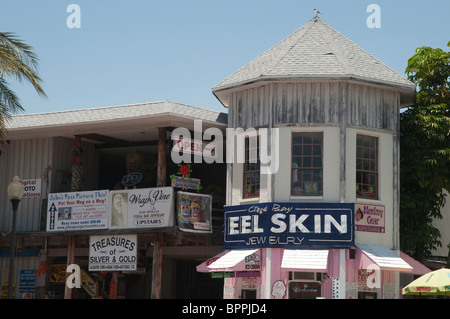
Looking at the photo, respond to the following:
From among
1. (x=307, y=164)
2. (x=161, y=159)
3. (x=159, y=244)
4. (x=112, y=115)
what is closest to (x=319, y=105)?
(x=307, y=164)

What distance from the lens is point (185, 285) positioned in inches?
1256

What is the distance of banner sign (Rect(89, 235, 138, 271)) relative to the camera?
26.1 meters

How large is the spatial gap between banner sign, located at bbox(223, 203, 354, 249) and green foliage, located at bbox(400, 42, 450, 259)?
3.90 meters

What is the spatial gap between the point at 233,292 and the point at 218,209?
374 centimetres

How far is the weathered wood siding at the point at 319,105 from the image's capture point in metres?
23.8

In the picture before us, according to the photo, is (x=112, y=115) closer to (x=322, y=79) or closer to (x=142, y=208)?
(x=142, y=208)

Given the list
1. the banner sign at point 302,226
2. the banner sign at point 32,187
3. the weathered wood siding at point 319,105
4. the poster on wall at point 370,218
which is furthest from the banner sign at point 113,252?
the poster on wall at point 370,218

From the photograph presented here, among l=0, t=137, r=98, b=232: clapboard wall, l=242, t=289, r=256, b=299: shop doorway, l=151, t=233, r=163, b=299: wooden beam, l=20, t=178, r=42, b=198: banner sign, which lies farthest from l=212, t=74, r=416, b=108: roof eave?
l=20, t=178, r=42, b=198: banner sign

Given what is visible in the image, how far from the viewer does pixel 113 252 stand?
26.5m

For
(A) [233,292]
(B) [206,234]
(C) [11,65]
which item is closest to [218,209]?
(B) [206,234]

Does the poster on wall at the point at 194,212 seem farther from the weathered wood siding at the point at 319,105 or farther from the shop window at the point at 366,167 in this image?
the shop window at the point at 366,167

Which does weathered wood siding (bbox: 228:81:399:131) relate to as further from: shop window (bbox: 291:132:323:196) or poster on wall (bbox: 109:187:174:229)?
poster on wall (bbox: 109:187:174:229)

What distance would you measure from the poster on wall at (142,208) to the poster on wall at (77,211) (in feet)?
1.21
